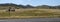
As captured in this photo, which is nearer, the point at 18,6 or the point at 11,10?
the point at 11,10

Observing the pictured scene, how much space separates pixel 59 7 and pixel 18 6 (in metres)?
9.13

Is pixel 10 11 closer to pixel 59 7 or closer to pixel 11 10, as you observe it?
pixel 11 10

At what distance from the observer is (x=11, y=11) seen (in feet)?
82.2

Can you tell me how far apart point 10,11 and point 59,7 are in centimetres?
1479

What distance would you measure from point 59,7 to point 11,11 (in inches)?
585

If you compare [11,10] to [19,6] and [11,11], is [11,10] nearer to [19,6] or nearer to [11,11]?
[11,11]

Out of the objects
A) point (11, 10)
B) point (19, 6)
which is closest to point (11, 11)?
point (11, 10)

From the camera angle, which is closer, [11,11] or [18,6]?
[11,11]

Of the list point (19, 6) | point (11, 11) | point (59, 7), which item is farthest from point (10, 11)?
point (59, 7)

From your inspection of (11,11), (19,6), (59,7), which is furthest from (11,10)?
(59,7)

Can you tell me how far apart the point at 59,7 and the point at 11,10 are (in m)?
14.9

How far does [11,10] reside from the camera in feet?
81.8

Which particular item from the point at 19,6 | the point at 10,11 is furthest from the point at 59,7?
the point at 10,11

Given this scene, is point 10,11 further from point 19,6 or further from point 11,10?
point 19,6
